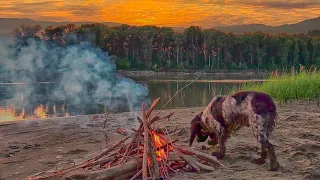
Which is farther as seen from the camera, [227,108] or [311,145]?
[311,145]

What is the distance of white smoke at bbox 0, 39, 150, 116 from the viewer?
18438mm

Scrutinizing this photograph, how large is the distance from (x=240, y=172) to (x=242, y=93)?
48.2 inches

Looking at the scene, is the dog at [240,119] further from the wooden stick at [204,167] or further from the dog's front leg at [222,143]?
the wooden stick at [204,167]

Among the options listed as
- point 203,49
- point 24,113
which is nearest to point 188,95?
point 24,113

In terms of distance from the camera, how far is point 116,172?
5.89 meters

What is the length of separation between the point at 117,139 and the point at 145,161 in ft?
14.4

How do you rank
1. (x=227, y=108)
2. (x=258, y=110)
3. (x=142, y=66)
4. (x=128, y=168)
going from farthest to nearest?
(x=142, y=66) < (x=227, y=108) < (x=258, y=110) < (x=128, y=168)

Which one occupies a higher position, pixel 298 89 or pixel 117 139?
pixel 298 89

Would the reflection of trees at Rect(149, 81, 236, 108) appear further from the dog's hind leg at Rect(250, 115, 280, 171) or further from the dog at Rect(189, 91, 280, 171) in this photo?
the dog's hind leg at Rect(250, 115, 280, 171)

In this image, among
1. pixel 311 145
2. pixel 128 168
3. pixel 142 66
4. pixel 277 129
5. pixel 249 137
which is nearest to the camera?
pixel 128 168

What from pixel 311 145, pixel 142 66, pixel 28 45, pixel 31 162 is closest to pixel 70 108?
pixel 31 162

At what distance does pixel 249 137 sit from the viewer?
8953 millimetres

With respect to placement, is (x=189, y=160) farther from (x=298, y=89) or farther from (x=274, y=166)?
(x=298, y=89)

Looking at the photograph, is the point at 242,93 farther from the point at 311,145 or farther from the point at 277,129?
the point at 277,129
